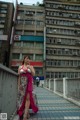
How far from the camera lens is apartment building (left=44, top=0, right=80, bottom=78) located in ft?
187

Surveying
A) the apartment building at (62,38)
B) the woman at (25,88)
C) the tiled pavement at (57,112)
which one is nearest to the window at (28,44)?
the apartment building at (62,38)

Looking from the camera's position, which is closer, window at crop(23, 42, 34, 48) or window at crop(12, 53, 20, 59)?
window at crop(12, 53, 20, 59)

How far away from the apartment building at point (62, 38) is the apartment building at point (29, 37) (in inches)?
67.2

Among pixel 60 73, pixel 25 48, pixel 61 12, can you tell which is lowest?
pixel 60 73

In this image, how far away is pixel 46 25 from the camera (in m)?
59.2

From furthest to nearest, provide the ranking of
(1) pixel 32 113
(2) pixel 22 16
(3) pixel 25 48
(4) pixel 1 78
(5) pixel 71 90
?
(2) pixel 22 16, (3) pixel 25 48, (5) pixel 71 90, (1) pixel 32 113, (4) pixel 1 78

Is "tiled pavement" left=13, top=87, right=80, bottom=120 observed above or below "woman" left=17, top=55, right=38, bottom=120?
below

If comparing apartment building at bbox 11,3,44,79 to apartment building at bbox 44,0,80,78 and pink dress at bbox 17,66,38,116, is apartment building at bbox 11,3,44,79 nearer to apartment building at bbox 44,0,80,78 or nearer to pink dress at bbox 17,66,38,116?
apartment building at bbox 44,0,80,78

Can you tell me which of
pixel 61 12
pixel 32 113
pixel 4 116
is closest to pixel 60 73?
pixel 61 12

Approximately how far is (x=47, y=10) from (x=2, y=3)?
11.7 m

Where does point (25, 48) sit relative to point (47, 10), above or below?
below

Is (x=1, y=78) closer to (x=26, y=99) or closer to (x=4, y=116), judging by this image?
(x=4, y=116)

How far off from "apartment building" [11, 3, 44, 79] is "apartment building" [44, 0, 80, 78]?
67.2 inches

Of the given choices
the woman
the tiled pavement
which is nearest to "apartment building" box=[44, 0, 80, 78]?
the tiled pavement
